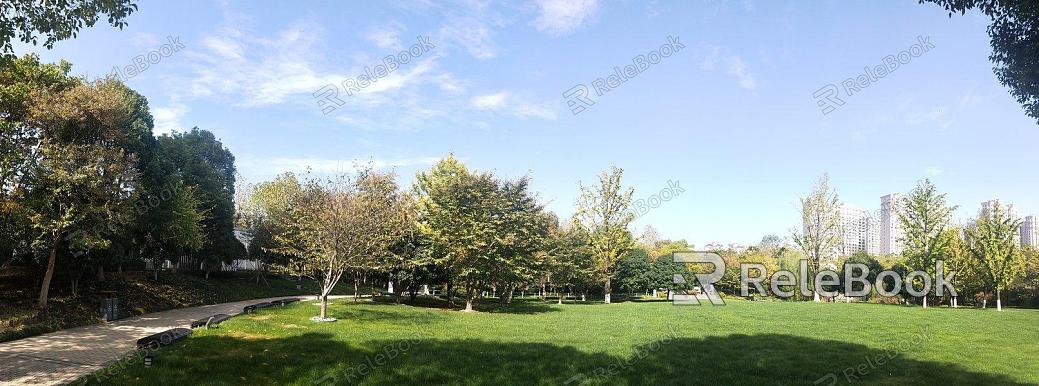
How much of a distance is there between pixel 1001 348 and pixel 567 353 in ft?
44.5

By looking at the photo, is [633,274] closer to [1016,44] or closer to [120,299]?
[120,299]

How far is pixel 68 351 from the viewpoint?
13.9 metres

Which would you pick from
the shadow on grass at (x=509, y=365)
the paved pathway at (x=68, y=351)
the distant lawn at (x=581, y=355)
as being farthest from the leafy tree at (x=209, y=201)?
the shadow on grass at (x=509, y=365)

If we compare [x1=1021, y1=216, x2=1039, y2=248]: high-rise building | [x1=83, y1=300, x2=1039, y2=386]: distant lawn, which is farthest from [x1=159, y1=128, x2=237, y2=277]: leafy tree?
[x1=1021, y1=216, x2=1039, y2=248]: high-rise building

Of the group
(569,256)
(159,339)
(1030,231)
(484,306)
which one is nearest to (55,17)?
(159,339)

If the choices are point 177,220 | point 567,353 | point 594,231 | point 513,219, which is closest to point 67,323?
point 177,220

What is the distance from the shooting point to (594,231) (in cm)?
5209

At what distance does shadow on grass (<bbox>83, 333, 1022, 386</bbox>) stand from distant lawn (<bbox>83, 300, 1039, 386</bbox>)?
0.03 metres

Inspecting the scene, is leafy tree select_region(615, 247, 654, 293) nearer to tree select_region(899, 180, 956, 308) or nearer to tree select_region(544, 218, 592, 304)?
tree select_region(544, 218, 592, 304)

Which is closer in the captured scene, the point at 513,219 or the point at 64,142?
the point at 64,142

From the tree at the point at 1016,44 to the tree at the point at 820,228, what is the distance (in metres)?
50.6

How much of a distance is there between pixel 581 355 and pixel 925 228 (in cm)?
5079

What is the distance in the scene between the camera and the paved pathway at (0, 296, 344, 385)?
11.1m

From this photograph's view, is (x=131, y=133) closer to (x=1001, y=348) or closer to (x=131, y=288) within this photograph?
(x=131, y=288)
